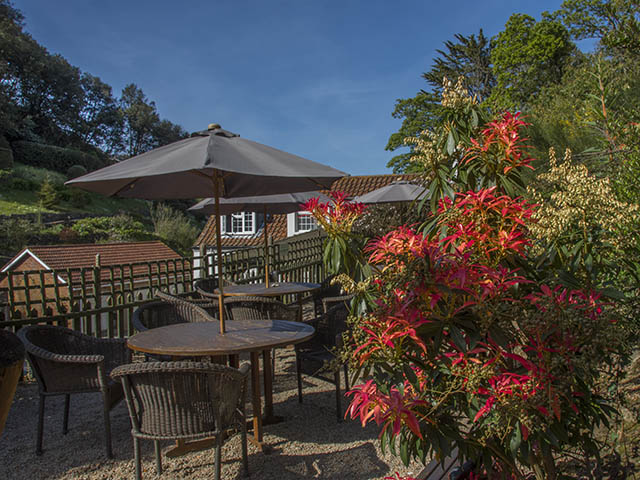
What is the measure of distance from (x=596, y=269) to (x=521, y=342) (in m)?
0.48

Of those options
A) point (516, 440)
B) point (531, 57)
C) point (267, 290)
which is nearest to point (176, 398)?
point (516, 440)

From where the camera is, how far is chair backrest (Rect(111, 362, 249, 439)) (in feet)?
8.65

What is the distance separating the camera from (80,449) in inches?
140

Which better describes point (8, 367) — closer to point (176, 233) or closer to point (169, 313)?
point (169, 313)

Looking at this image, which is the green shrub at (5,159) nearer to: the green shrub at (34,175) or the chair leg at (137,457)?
the green shrub at (34,175)

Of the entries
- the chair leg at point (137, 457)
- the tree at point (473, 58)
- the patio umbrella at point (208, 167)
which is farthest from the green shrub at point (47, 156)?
the chair leg at point (137, 457)

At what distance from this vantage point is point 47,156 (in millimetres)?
43906

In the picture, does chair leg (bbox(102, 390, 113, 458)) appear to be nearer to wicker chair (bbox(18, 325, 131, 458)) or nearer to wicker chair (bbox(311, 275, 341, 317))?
wicker chair (bbox(18, 325, 131, 458))

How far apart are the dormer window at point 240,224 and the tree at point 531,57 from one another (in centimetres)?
1622

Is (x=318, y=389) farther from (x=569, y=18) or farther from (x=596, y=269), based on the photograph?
(x=569, y=18)

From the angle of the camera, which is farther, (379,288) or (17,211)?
(17,211)

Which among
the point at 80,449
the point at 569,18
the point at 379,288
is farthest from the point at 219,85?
the point at 569,18

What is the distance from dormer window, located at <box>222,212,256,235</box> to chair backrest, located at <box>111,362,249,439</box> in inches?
750

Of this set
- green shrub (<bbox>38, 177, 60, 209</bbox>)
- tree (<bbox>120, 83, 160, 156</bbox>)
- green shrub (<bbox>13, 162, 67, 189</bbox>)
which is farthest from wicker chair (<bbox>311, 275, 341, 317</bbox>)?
tree (<bbox>120, 83, 160, 156</bbox>)
